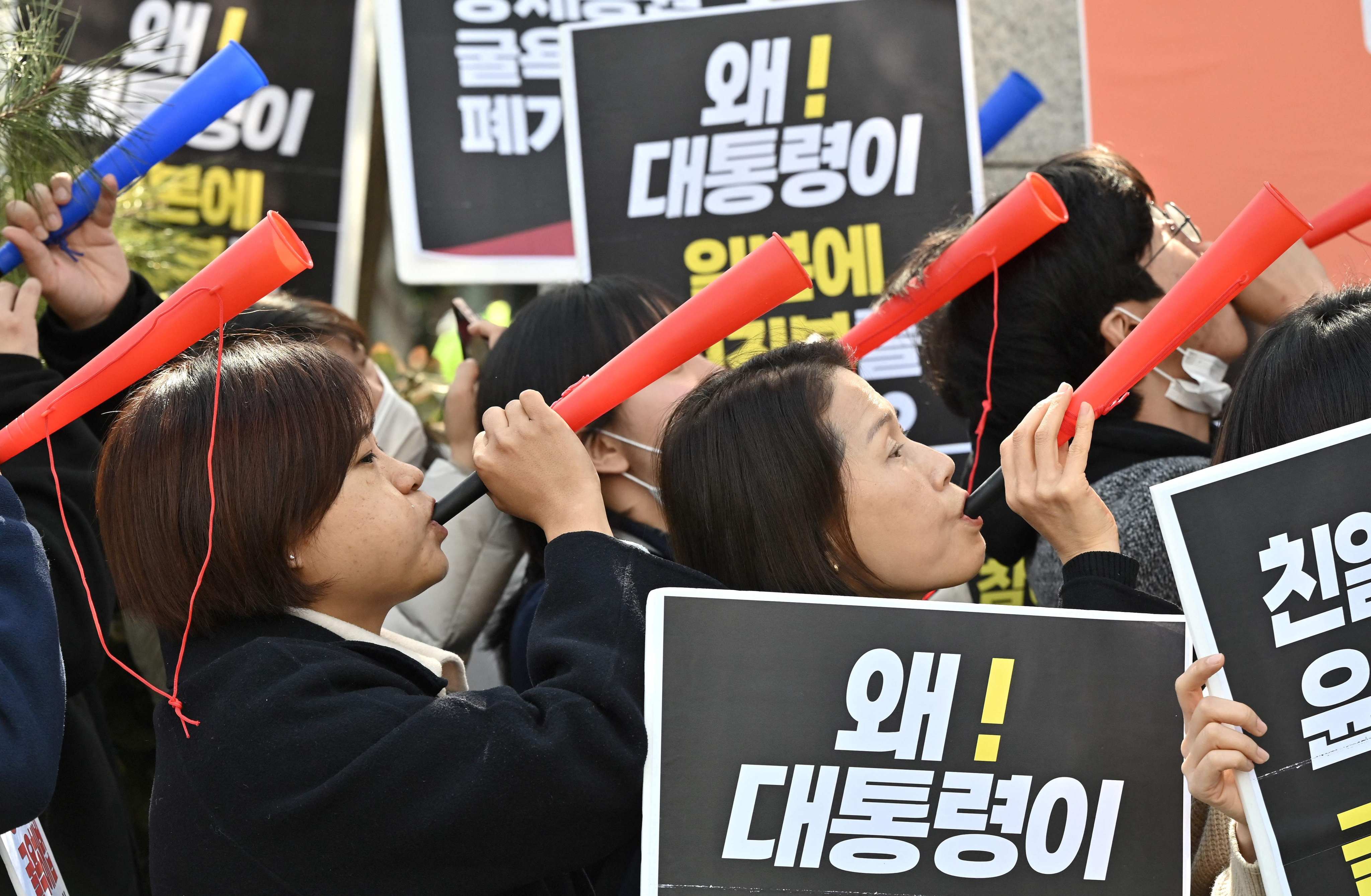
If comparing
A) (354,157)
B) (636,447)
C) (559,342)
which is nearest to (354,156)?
(354,157)

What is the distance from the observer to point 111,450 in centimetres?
174

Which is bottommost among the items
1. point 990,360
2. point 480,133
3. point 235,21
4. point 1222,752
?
point 1222,752

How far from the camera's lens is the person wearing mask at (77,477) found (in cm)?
204

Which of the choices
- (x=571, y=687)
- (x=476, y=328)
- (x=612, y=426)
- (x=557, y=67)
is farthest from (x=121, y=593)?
(x=557, y=67)

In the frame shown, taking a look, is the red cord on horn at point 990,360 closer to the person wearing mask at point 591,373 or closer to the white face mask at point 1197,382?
the white face mask at point 1197,382

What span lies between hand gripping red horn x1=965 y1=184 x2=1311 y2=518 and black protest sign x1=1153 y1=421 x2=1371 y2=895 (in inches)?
15.1

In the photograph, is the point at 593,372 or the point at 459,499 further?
the point at 593,372

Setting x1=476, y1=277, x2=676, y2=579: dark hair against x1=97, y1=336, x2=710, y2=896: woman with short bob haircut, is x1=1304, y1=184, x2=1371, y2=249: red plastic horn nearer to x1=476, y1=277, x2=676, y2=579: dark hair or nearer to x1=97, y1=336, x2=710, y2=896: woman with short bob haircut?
x1=476, y1=277, x2=676, y2=579: dark hair

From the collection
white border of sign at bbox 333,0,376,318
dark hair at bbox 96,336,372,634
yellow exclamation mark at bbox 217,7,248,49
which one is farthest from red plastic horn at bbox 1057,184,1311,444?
yellow exclamation mark at bbox 217,7,248,49

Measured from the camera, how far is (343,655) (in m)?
1.60

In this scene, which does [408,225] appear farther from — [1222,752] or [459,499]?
[1222,752]

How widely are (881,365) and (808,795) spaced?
1594 millimetres

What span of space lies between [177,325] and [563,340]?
2.73 ft

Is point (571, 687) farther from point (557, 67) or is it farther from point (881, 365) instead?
point (557, 67)
